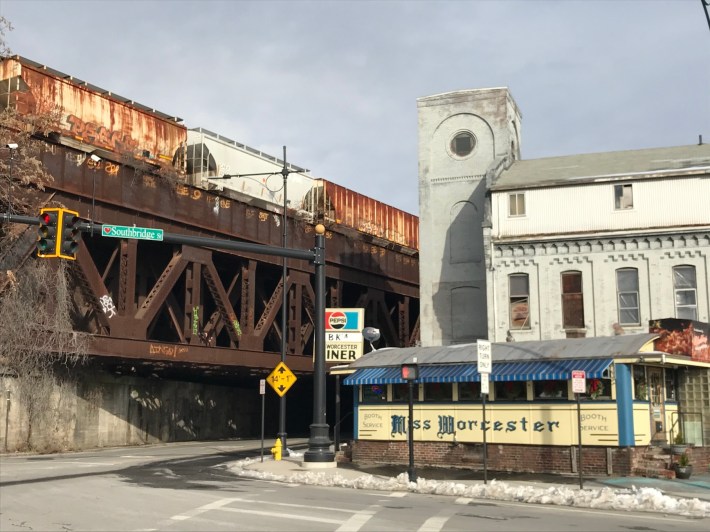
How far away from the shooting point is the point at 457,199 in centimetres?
4106

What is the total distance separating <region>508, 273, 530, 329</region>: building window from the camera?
35656mm

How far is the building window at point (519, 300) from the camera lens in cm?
3566

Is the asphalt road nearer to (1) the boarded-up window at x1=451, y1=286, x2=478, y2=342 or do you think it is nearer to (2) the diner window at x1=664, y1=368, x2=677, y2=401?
(2) the diner window at x1=664, y1=368, x2=677, y2=401

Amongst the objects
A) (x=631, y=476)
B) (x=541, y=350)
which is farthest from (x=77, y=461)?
(x=631, y=476)

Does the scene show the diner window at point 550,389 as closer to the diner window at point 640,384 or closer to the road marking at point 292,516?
the diner window at point 640,384

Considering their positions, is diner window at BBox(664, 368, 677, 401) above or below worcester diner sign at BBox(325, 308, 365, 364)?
below

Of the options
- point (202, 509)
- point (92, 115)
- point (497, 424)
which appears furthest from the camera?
point (92, 115)

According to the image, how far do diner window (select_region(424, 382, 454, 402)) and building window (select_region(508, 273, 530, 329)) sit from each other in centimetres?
1074

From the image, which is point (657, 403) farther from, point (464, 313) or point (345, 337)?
point (464, 313)

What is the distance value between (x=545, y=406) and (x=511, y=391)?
1.21 metres

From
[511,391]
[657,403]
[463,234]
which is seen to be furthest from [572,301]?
[511,391]

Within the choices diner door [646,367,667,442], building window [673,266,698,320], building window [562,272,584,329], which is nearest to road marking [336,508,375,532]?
diner door [646,367,667,442]

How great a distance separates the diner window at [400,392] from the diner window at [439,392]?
1.53 feet

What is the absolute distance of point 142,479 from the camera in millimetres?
20672
